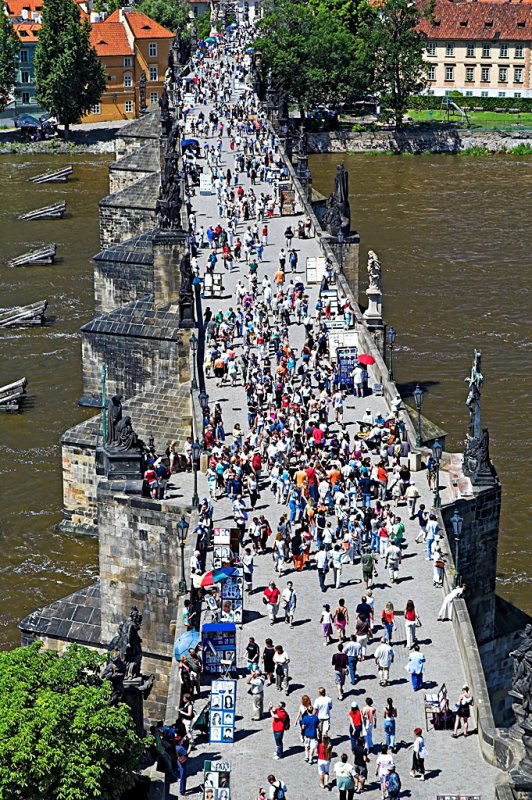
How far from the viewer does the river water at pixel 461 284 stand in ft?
250

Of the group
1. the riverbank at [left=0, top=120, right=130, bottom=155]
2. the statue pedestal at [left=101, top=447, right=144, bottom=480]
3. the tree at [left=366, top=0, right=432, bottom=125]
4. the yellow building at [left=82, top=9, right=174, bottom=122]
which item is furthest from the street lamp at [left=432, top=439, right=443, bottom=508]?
the yellow building at [left=82, top=9, right=174, bottom=122]

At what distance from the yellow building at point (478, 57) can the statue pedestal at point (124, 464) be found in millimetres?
127687

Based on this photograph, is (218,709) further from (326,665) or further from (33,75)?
Answer: (33,75)

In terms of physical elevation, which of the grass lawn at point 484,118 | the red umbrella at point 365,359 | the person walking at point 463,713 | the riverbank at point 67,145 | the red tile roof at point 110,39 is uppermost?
the red tile roof at point 110,39

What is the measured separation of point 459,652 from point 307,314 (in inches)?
1270

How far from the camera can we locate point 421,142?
158125mm

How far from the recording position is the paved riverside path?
37.1 meters

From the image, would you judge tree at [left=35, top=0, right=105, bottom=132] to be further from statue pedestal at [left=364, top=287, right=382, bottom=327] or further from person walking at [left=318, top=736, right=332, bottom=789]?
person walking at [left=318, top=736, right=332, bottom=789]

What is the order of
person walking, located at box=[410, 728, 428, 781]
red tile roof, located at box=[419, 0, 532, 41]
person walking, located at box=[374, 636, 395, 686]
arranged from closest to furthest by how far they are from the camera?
person walking, located at box=[410, 728, 428, 781] → person walking, located at box=[374, 636, 395, 686] → red tile roof, located at box=[419, 0, 532, 41]

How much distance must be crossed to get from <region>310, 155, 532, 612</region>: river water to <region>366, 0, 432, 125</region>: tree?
816 centimetres

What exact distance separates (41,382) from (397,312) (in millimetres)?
23199

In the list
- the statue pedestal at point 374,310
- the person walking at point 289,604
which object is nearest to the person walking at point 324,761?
the person walking at point 289,604

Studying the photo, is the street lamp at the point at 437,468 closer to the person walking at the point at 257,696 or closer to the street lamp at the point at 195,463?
the street lamp at the point at 195,463

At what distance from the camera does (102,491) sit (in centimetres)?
5222
